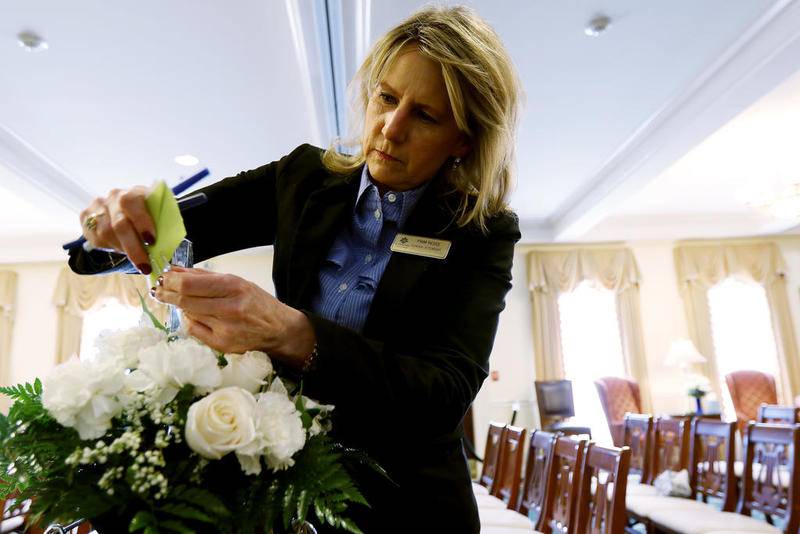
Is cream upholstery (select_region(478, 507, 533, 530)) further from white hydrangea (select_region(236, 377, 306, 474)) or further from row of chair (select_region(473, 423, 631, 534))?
white hydrangea (select_region(236, 377, 306, 474))

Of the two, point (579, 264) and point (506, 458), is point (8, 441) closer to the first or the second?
point (506, 458)

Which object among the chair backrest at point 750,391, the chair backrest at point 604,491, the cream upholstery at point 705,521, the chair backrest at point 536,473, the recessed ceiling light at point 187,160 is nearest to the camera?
the chair backrest at point 604,491

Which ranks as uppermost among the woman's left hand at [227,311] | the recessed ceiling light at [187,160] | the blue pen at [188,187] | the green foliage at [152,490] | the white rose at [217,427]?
the recessed ceiling light at [187,160]

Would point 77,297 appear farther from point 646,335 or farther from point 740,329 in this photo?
point 740,329

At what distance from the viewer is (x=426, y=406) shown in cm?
68

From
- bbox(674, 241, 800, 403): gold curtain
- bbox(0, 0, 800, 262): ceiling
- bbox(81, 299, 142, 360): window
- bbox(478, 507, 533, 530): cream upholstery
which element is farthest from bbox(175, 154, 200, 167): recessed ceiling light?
bbox(674, 241, 800, 403): gold curtain

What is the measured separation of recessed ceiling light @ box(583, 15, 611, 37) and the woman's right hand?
3669mm

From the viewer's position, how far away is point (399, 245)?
0.85 metres

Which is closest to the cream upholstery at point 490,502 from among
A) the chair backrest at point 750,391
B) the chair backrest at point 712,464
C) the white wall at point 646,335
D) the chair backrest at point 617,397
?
the chair backrest at point 712,464

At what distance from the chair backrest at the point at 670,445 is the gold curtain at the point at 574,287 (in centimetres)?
435

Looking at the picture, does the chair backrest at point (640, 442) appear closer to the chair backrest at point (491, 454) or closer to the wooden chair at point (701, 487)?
the wooden chair at point (701, 487)

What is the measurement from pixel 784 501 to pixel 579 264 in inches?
236

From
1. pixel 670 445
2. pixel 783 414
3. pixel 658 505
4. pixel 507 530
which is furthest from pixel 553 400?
pixel 507 530

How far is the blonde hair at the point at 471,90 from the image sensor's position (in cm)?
90
